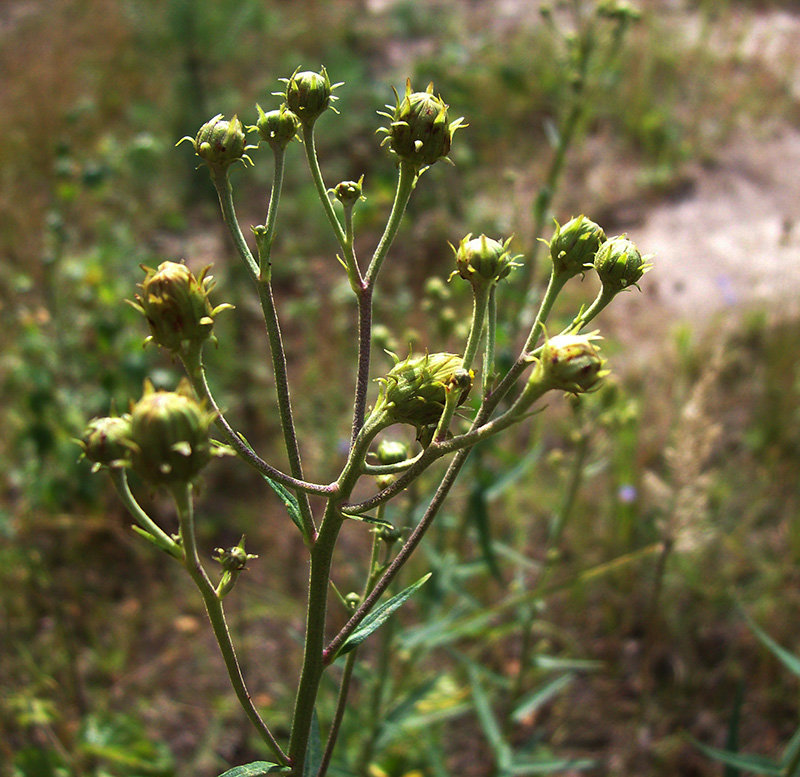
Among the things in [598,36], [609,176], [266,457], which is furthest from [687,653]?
[609,176]

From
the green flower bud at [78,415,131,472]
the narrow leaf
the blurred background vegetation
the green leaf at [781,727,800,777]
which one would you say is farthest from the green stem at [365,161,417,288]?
the green leaf at [781,727,800,777]

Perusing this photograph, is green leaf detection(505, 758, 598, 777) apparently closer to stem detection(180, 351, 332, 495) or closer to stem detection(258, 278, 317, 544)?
stem detection(258, 278, 317, 544)

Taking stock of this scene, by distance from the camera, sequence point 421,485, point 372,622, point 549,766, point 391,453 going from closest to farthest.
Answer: point 372,622 < point 391,453 < point 549,766 < point 421,485

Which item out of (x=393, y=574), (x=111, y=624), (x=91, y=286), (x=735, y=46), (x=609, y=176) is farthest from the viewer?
(x=735, y=46)

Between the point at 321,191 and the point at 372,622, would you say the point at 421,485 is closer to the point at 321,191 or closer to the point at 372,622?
the point at 372,622

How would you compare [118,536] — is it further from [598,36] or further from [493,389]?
[598,36]

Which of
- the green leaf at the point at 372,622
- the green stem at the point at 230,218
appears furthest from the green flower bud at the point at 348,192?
the green leaf at the point at 372,622

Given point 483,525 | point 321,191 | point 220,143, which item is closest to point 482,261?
point 321,191
